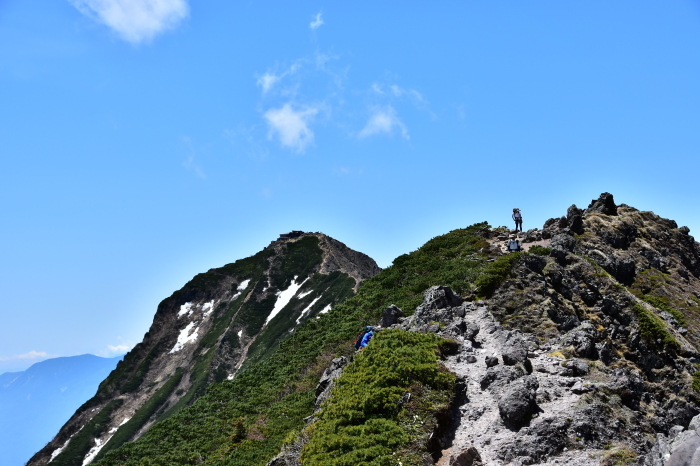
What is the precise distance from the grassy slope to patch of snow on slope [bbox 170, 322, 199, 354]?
337ft

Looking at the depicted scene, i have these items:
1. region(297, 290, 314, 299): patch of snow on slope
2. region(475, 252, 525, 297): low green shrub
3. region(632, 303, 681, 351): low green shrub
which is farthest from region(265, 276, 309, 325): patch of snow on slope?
region(632, 303, 681, 351): low green shrub

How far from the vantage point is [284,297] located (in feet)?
458

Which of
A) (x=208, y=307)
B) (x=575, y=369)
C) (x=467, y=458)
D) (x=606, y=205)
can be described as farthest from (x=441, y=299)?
(x=208, y=307)

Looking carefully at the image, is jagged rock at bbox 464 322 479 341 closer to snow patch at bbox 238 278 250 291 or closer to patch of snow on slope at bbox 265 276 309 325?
patch of snow on slope at bbox 265 276 309 325

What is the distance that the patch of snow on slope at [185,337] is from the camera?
5315 inches

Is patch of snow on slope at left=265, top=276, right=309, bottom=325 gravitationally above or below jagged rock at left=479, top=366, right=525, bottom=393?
above

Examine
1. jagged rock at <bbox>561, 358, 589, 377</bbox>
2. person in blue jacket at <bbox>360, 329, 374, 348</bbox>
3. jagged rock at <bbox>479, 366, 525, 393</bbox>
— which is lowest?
jagged rock at <bbox>479, 366, 525, 393</bbox>

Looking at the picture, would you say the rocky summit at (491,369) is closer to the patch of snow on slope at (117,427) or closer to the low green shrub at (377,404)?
the low green shrub at (377,404)

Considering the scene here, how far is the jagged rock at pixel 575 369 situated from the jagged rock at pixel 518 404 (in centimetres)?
244

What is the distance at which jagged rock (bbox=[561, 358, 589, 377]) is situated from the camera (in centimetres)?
1888

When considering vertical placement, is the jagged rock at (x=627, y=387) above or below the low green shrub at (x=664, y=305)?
below

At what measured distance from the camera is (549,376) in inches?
753

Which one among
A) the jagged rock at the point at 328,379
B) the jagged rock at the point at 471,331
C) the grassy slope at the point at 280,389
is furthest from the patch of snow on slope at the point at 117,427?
the jagged rock at the point at 471,331

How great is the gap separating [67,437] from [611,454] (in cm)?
12513
